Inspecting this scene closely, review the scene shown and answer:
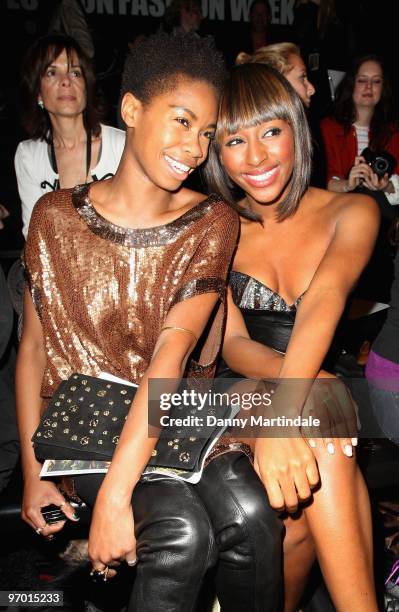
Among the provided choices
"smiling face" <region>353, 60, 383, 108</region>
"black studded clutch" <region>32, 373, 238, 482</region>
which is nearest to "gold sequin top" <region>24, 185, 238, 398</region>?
"black studded clutch" <region>32, 373, 238, 482</region>

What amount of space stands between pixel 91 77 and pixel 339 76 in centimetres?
229

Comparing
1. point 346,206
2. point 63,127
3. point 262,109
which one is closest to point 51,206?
point 262,109

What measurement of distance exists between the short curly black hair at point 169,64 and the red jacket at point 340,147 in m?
2.61

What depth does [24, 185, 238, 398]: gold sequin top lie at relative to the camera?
1871 millimetres

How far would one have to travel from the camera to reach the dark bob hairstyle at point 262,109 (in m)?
2.03

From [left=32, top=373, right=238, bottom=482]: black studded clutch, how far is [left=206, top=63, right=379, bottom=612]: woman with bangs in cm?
17

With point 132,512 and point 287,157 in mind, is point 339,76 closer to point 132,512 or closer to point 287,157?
point 287,157

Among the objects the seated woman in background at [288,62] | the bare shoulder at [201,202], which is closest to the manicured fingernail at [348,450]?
the bare shoulder at [201,202]

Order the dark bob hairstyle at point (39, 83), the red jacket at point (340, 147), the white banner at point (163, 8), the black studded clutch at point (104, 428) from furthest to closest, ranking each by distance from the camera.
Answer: the white banner at point (163, 8), the red jacket at point (340, 147), the dark bob hairstyle at point (39, 83), the black studded clutch at point (104, 428)

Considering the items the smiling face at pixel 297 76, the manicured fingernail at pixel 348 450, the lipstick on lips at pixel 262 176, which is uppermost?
the smiling face at pixel 297 76

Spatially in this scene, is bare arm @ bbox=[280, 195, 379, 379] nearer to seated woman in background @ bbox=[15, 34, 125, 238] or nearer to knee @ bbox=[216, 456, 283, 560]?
knee @ bbox=[216, 456, 283, 560]

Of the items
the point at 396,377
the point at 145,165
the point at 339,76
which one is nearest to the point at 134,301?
the point at 145,165

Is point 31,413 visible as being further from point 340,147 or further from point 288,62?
point 340,147

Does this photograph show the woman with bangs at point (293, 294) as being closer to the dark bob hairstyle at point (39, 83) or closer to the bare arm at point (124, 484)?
the bare arm at point (124, 484)
